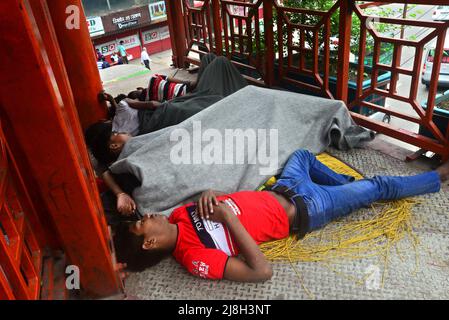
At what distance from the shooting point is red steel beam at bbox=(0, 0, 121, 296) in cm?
126

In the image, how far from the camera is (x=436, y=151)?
2.76m

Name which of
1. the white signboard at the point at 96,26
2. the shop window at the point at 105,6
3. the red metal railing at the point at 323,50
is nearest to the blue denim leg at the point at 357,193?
the red metal railing at the point at 323,50

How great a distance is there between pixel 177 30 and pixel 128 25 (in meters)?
13.1

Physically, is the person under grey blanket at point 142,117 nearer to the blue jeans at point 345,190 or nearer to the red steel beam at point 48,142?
the blue jeans at point 345,190

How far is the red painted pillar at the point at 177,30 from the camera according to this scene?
5548 millimetres

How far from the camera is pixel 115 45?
58.2ft

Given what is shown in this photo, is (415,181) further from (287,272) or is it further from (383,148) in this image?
(287,272)

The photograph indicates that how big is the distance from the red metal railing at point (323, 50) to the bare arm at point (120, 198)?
81.3 inches

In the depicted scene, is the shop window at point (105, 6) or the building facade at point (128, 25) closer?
the shop window at point (105, 6)

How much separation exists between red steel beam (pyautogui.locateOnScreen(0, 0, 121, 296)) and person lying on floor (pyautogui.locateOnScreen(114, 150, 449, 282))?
32cm

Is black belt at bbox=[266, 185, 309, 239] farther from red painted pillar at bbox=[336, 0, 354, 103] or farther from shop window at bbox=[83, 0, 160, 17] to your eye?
shop window at bbox=[83, 0, 160, 17]

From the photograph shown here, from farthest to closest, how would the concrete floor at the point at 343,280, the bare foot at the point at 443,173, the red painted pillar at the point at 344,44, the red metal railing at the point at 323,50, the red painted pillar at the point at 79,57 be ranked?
the red painted pillar at the point at 79,57, the red painted pillar at the point at 344,44, the red metal railing at the point at 323,50, the bare foot at the point at 443,173, the concrete floor at the point at 343,280

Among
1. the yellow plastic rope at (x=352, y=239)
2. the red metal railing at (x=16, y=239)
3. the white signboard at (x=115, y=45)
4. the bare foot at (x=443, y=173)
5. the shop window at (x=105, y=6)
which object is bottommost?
the white signboard at (x=115, y=45)
